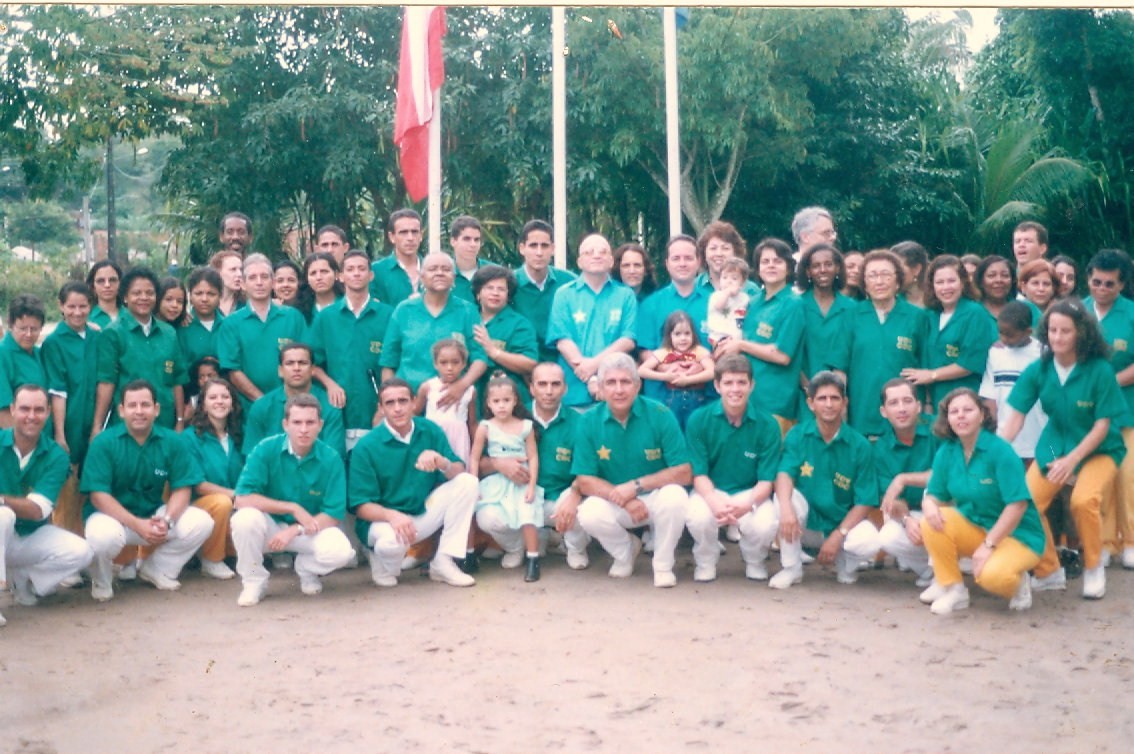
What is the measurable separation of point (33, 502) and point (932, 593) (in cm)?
385

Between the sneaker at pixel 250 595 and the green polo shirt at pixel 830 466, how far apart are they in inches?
94.1

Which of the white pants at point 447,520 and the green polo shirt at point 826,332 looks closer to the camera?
the white pants at point 447,520

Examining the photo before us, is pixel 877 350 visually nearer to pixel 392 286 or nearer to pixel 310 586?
pixel 392 286

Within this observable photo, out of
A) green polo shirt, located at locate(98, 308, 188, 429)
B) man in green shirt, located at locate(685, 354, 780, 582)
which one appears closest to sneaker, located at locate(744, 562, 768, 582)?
man in green shirt, located at locate(685, 354, 780, 582)

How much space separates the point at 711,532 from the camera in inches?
238

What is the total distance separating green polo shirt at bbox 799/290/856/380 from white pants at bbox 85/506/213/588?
2964 mm

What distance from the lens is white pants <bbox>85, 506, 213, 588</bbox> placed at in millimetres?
5832

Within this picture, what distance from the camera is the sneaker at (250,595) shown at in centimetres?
575

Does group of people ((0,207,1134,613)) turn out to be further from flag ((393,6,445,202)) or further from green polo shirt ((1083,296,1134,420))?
flag ((393,6,445,202))

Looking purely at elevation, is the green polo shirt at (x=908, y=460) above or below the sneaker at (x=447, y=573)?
above

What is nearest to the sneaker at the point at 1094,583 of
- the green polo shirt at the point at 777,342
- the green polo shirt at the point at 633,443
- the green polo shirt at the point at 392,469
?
the green polo shirt at the point at 777,342

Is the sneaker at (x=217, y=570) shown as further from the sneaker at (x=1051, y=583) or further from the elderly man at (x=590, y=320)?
the sneaker at (x=1051, y=583)

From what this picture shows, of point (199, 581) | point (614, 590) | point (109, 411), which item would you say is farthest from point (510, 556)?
point (109, 411)

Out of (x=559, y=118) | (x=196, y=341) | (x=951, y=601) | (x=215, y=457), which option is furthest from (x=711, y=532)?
(x=559, y=118)
